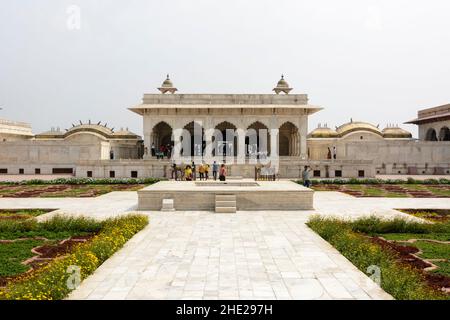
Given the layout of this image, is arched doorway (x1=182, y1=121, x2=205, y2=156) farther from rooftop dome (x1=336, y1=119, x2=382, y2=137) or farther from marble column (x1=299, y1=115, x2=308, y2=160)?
rooftop dome (x1=336, y1=119, x2=382, y2=137)

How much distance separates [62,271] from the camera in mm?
5867

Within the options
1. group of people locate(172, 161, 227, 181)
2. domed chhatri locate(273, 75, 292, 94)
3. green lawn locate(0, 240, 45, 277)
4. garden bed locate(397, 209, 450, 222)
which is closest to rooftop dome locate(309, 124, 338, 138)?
domed chhatri locate(273, 75, 292, 94)

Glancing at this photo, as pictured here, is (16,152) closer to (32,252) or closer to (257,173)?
(257,173)

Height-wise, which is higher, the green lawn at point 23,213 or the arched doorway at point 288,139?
the arched doorway at point 288,139

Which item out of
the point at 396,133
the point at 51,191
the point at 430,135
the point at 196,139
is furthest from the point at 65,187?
the point at 430,135

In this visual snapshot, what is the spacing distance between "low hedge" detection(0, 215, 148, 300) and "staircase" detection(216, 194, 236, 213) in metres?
3.97

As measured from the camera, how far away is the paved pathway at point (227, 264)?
552cm

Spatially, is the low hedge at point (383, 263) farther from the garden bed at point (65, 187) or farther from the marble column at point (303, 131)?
A: the marble column at point (303, 131)

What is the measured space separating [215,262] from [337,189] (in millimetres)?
14649

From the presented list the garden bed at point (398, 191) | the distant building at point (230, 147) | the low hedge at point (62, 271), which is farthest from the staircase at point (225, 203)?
the distant building at point (230, 147)

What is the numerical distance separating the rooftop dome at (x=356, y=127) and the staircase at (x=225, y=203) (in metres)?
26.6

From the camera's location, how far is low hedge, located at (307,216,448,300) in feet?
17.4

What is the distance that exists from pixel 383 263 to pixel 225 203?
22.5ft

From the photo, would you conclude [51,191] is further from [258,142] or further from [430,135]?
[430,135]
